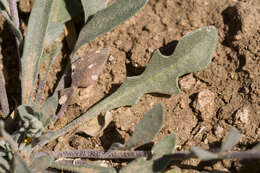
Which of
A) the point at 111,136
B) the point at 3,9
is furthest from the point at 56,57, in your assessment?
the point at 111,136

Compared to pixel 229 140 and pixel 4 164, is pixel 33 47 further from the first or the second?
pixel 229 140

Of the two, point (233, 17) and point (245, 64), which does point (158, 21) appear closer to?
point (233, 17)

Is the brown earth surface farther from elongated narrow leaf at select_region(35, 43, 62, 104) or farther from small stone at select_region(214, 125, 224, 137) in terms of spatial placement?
elongated narrow leaf at select_region(35, 43, 62, 104)

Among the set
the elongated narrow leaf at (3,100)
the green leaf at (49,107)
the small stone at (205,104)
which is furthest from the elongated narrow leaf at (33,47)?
the small stone at (205,104)

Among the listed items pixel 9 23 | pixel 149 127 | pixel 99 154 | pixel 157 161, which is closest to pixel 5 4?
pixel 9 23

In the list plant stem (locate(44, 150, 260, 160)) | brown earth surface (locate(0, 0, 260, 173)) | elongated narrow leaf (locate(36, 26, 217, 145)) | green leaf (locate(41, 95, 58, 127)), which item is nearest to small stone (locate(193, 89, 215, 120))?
brown earth surface (locate(0, 0, 260, 173))

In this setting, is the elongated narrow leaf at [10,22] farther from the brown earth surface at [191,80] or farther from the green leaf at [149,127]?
the green leaf at [149,127]
